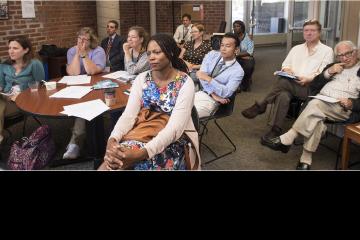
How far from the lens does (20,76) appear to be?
280 cm

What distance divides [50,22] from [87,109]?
9.50 ft

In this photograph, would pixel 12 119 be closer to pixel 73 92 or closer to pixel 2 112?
pixel 2 112

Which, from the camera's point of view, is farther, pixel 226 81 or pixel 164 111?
pixel 226 81

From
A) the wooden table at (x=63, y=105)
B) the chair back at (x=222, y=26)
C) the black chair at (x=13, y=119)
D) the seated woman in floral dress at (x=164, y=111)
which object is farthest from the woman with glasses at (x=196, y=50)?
the chair back at (x=222, y=26)

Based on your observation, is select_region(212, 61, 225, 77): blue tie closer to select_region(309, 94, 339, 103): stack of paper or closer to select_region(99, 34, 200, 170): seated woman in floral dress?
select_region(309, 94, 339, 103): stack of paper

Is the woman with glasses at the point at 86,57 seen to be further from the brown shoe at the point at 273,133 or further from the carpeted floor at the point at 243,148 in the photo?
the brown shoe at the point at 273,133

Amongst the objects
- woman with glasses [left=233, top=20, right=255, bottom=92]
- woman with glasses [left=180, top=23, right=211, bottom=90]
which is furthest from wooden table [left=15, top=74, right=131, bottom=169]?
woman with glasses [left=233, top=20, right=255, bottom=92]

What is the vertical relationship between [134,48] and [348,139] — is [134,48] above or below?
above

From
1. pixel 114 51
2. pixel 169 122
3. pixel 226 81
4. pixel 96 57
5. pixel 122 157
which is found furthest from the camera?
pixel 114 51

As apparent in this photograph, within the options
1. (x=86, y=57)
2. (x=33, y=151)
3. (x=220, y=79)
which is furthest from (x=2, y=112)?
(x=220, y=79)

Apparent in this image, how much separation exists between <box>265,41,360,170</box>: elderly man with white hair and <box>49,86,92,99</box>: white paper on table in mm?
1324
